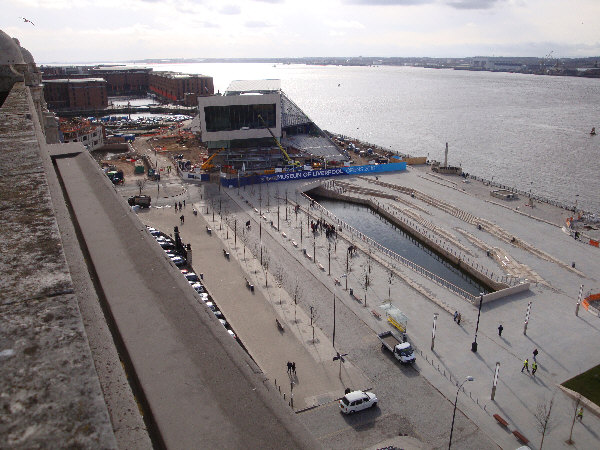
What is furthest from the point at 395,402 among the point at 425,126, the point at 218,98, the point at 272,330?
the point at 425,126

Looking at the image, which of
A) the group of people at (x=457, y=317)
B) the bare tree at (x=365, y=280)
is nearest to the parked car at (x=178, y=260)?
the bare tree at (x=365, y=280)

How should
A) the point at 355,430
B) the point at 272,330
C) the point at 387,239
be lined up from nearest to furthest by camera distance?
1. the point at 355,430
2. the point at 272,330
3. the point at 387,239

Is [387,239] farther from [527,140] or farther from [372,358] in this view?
[527,140]

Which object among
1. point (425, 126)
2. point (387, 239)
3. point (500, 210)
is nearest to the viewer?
point (387, 239)

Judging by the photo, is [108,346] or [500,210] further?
[500,210]

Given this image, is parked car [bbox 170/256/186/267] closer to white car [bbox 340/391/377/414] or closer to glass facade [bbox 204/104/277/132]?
white car [bbox 340/391/377/414]

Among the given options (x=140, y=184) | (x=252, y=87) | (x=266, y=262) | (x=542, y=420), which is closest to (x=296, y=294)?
(x=266, y=262)

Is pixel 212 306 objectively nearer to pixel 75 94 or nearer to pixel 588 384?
pixel 588 384
